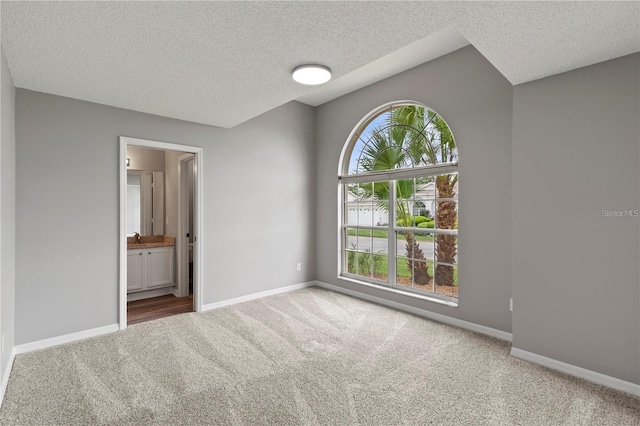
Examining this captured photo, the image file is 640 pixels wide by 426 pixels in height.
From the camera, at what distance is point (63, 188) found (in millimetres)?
3072

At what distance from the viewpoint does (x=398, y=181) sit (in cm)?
412

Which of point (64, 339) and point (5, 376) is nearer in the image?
point (5, 376)

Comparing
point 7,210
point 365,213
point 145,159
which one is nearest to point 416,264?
point 365,213

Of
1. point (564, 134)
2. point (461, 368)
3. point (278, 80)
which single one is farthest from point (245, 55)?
point (461, 368)

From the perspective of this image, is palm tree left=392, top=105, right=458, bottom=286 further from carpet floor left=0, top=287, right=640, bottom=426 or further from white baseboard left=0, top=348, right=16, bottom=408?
white baseboard left=0, top=348, right=16, bottom=408

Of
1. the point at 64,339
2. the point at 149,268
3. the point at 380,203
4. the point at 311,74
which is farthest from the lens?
the point at 149,268

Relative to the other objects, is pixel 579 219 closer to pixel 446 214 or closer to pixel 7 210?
pixel 446 214

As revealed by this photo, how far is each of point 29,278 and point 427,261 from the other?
13.5ft

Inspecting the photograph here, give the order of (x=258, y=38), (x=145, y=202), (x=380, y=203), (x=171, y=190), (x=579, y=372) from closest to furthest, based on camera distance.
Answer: (x=258, y=38), (x=579, y=372), (x=380, y=203), (x=171, y=190), (x=145, y=202)

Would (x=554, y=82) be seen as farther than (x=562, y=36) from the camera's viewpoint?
Yes

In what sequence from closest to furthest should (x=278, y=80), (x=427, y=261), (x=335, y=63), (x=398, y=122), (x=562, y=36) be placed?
(x=562, y=36) < (x=335, y=63) < (x=278, y=80) < (x=427, y=261) < (x=398, y=122)

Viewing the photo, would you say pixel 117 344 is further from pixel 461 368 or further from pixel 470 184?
pixel 470 184

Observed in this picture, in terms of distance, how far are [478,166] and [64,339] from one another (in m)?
4.50

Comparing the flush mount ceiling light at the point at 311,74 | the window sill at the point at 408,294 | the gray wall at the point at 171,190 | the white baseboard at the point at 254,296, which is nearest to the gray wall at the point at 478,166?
the window sill at the point at 408,294
